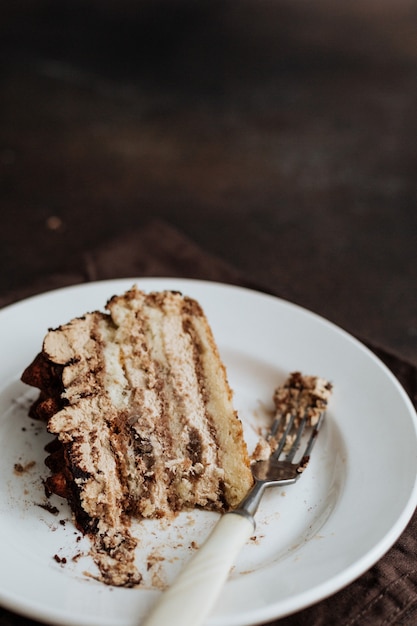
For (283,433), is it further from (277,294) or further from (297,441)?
(277,294)

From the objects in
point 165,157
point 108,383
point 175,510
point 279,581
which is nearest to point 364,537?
point 279,581

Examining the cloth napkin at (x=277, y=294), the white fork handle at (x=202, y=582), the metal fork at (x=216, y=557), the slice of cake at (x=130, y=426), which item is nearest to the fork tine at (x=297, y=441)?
the metal fork at (x=216, y=557)

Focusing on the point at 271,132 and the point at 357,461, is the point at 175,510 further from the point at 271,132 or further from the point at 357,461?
the point at 271,132

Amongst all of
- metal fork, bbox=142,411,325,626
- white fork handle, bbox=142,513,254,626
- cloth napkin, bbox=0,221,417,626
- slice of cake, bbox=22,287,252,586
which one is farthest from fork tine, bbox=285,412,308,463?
white fork handle, bbox=142,513,254,626

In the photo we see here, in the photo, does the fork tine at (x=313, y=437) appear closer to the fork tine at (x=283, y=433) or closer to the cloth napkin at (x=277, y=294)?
the fork tine at (x=283, y=433)

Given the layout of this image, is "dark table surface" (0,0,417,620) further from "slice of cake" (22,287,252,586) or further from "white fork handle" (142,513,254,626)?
"white fork handle" (142,513,254,626)
